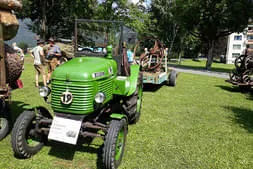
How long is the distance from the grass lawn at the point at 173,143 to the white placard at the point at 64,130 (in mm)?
499

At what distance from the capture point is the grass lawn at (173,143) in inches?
134

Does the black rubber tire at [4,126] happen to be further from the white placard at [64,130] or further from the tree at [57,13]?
the tree at [57,13]

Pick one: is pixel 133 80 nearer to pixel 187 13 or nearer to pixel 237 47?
pixel 187 13

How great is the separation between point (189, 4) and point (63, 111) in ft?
61.6

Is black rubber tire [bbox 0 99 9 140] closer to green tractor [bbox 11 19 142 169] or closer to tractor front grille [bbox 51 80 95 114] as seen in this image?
green tractor [bbox 11 19 142 169]

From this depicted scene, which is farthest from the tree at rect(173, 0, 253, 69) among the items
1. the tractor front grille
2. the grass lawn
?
the tractor front grille

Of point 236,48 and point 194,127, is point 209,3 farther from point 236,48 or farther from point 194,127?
point 236,48

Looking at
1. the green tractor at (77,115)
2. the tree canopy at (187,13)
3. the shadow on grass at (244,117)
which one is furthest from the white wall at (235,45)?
the green tractor at (77,115)

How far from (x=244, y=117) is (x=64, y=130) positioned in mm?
4945

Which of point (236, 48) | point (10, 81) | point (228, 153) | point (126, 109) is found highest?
point (236, 48)

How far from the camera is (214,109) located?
6.60 metres

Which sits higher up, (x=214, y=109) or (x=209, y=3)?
(x=209, y=3)

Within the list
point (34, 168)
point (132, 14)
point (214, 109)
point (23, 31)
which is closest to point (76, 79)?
point (34, 168)

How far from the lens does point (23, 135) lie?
314 cm
